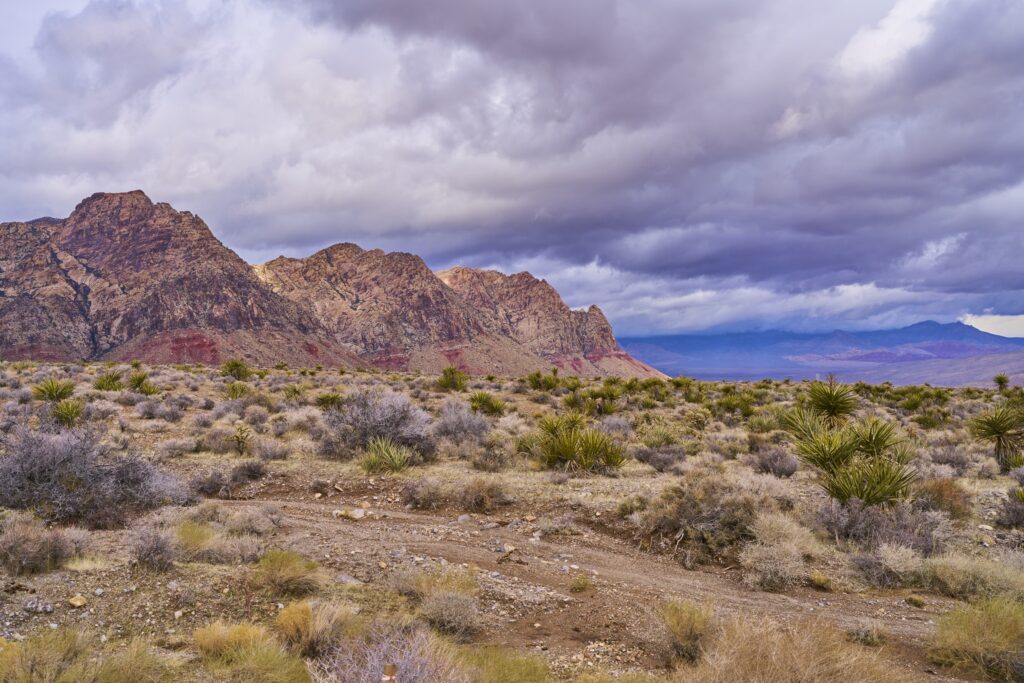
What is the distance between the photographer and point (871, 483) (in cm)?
1017

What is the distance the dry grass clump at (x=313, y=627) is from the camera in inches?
206

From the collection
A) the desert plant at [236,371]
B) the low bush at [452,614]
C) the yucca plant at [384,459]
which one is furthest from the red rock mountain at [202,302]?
the low bush at [452,614]

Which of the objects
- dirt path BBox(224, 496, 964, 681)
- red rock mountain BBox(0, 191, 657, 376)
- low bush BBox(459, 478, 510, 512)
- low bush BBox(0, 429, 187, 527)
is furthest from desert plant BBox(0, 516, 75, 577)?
red rock mountain BBox(0, 191, 657, 376)

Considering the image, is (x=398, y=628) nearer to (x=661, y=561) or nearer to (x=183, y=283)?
(x=661, y=561)

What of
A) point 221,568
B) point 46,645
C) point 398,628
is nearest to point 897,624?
point 398,628

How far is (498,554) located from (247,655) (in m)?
4.46

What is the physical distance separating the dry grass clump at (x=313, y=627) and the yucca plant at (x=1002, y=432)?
1591 centimetres

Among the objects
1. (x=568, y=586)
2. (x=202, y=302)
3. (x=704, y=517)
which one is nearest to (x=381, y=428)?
(x=568, y=586)

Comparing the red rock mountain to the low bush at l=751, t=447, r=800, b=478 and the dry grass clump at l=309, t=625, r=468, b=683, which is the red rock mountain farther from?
the dry grass clump at l=309, t=625, r=468, b=683

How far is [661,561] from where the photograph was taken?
9.04m

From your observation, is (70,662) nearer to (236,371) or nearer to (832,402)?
(832,402)

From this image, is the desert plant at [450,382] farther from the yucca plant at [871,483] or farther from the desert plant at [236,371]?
the yucca plant at [871,483]

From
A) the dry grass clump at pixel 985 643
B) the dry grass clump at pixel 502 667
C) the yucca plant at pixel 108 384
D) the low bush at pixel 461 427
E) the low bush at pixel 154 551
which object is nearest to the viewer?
the dry grass clump at pixel 502 667

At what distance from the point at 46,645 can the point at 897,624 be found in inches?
340
